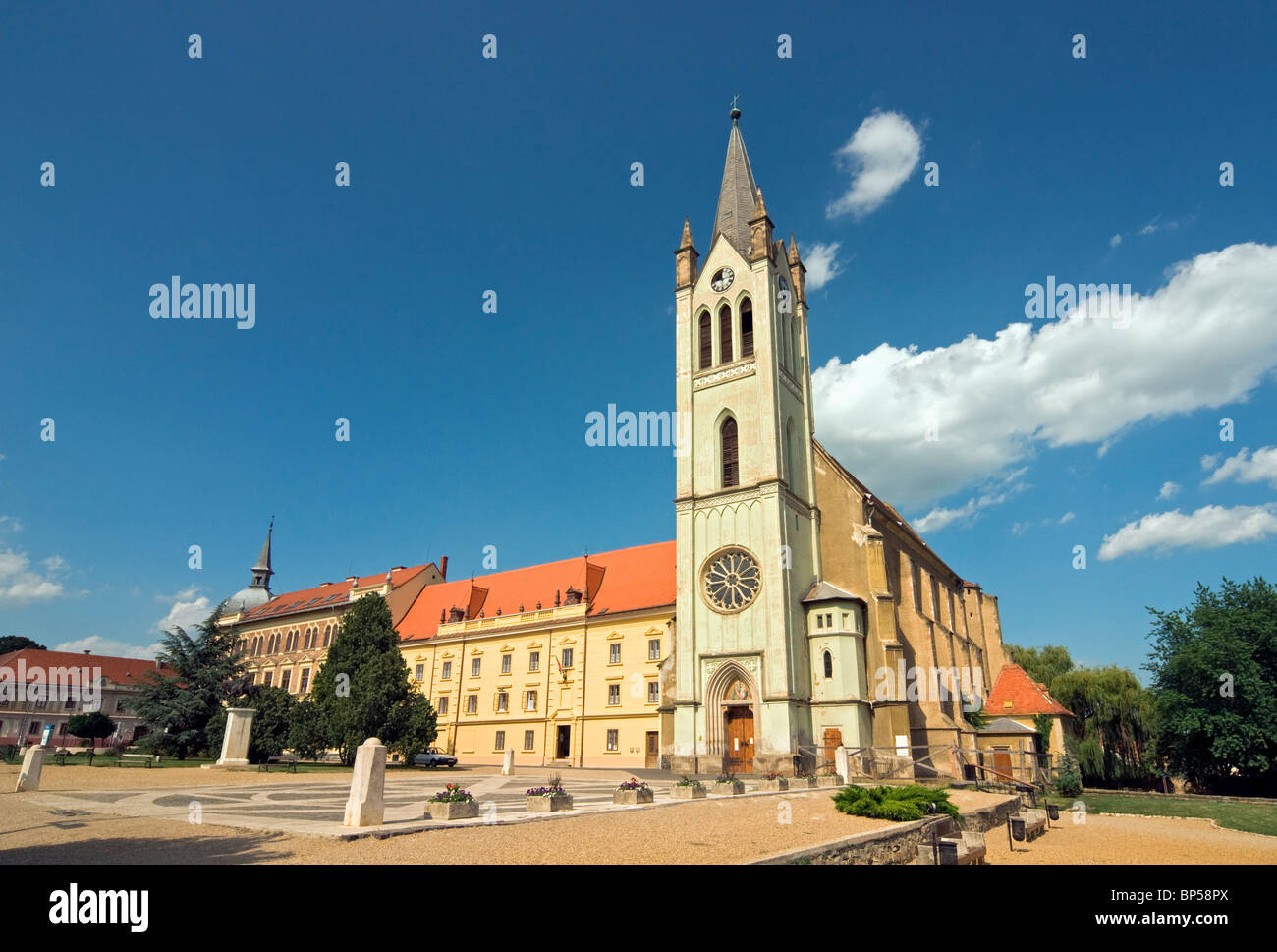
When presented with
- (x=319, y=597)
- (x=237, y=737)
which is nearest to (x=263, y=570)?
(x=319, y=597)

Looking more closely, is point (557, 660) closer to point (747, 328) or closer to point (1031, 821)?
point (747, 328)

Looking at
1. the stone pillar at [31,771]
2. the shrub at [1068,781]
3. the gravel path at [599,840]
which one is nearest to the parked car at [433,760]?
the gravel path at [599,840]

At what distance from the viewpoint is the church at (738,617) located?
109ft

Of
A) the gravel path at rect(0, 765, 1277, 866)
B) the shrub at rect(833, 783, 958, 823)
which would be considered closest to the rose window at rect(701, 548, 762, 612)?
the gravel path at rect(0, 765, 1277, 866)

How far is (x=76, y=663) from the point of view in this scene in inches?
3088

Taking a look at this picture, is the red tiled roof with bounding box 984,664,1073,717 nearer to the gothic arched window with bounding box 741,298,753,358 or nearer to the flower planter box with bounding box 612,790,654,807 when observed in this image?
the gothic arched window with bounding box 741,298,753,358

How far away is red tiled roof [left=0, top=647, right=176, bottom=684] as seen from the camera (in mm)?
74625

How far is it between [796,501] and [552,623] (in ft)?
67.2

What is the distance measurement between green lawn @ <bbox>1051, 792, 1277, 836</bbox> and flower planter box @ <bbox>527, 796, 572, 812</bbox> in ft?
59.2

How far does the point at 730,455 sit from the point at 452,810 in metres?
27.2

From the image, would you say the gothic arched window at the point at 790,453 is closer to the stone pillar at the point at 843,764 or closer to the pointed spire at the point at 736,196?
the pointed spire at the point at 736,196
